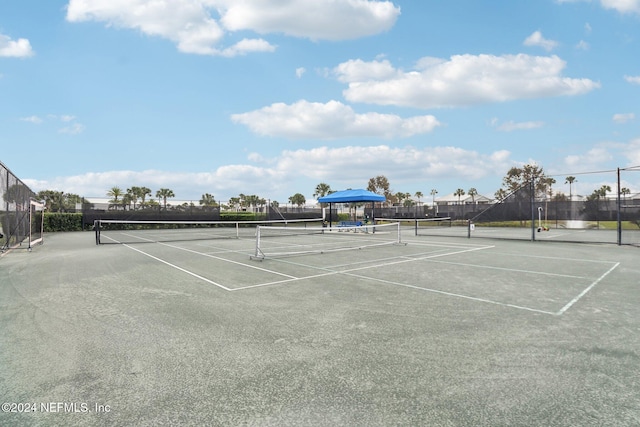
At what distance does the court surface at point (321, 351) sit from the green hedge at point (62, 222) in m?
25.7

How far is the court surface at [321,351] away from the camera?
2.61 meters

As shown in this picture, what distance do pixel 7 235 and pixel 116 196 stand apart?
252 ft

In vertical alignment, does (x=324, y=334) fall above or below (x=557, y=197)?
below

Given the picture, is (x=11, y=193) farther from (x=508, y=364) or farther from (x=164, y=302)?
(x=508, y=364)

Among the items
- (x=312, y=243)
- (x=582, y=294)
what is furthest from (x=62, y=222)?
(x=582, y=294)

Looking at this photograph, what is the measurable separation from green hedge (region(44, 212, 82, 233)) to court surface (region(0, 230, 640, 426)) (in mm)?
25697

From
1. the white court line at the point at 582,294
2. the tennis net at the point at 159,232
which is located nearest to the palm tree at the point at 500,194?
the tennis net at the point at 159,232

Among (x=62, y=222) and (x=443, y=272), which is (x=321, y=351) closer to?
(x=443, y=272)

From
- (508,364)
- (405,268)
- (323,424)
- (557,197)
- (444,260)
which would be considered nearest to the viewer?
(323,424)

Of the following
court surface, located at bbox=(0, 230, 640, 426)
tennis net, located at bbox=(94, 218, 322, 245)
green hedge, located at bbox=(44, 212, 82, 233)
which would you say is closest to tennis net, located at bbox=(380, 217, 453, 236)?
tennis net, located at bbox=(94, 218, 322, 245)

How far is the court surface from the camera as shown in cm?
261

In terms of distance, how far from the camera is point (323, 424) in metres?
2.43

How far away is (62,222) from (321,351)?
33.7 meters

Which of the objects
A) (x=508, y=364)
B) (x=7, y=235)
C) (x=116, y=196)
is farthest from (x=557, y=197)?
(x=116, y=196)
